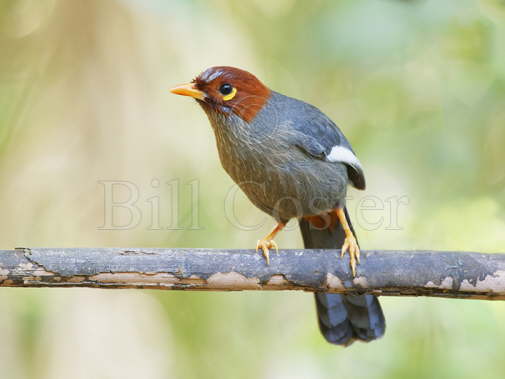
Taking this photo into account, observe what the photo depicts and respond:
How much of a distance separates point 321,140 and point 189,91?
981 mm

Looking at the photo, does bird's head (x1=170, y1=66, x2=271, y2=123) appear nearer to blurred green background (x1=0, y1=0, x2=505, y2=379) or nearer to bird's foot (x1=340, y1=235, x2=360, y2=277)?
blurred green background (x1=0, y1=0, x2=505, y2=379)

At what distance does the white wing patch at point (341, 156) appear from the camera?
4.46m

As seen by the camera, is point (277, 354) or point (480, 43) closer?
point (480, 43)

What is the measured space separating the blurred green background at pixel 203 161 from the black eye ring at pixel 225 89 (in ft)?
2.05

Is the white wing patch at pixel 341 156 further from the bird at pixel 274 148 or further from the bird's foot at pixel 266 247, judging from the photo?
the bird's foot at pixel 266 247

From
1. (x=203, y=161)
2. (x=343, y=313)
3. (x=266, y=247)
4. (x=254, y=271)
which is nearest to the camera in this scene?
(x=254, y=271)

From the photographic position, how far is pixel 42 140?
5.52 metres

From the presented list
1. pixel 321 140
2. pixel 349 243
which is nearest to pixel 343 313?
pixel 349 243

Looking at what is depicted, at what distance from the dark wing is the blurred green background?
53cm

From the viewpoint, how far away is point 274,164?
423cm

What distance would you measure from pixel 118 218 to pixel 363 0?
108 inches

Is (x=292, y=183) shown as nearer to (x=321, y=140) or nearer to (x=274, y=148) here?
(x=274, y=148)

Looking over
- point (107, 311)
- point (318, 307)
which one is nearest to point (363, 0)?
point (318, 307)

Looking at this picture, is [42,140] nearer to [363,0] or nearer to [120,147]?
[120,147]
